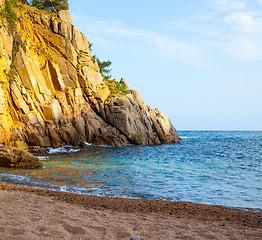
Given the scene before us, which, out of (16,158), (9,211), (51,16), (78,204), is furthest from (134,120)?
(9,211)

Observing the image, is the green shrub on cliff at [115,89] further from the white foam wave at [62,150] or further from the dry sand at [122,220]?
the dry sand at [122,220]

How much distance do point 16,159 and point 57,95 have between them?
18.5 meters

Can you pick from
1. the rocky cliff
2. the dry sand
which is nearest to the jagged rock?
the dry sand

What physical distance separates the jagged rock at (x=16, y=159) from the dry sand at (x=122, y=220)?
846 centimetres

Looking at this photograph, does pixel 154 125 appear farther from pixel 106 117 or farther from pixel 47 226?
pixel 47 226

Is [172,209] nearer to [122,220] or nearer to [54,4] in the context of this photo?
[122,220]

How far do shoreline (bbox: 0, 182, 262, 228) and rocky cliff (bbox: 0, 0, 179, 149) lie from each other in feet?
64.2

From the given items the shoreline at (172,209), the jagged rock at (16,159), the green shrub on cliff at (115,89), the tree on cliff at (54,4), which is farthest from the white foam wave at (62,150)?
the tree on cliff at (54,4)

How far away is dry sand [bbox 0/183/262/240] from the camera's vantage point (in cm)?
506

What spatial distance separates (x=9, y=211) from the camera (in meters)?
6.20

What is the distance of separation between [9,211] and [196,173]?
13.5 meters

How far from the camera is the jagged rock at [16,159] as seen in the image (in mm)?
16969

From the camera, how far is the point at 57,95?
1352 inches

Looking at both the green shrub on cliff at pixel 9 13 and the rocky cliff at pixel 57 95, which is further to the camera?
the green shrub on cliff at pixel 9 13
